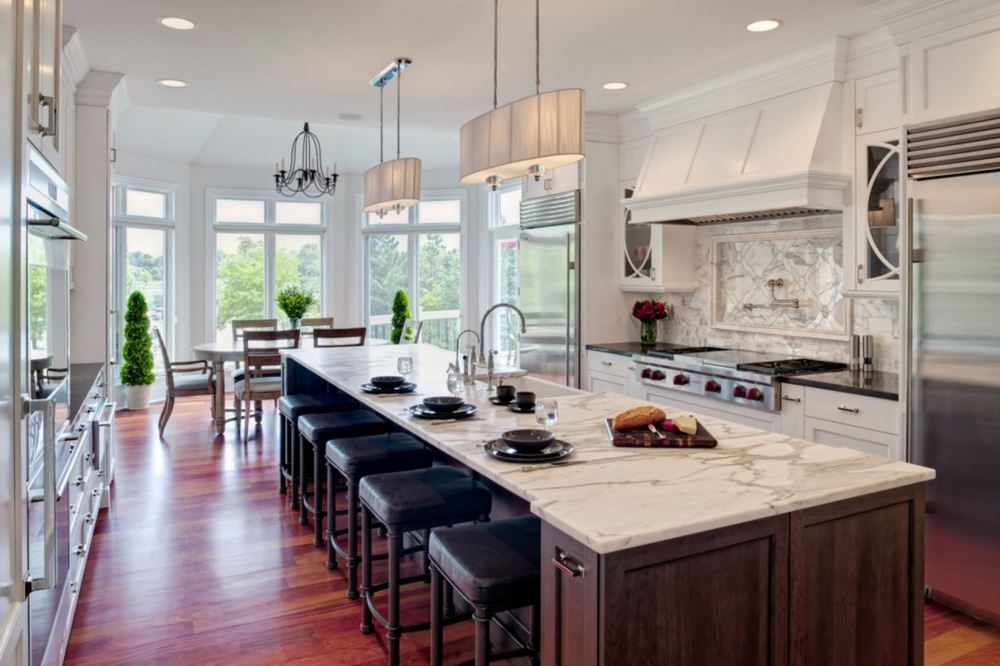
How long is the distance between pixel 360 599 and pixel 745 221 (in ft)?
11.2

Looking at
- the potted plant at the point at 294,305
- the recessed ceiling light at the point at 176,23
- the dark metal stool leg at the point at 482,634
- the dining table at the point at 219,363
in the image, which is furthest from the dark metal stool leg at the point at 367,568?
the potted plant at the point at 294,305

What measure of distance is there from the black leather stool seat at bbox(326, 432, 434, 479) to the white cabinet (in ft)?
8.67

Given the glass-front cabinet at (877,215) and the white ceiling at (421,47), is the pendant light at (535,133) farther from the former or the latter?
the glass-front cabinet at (877,215)

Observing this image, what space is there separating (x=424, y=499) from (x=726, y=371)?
2305 mm

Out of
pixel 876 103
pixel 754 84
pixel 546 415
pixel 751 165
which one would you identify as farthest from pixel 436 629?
pixel 754 84

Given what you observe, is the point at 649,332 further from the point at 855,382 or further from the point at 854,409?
the point at 854,409

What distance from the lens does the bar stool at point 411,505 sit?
2.41m

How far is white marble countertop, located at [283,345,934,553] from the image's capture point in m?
1.57

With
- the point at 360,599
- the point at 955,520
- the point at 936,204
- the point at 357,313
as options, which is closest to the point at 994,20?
the point at 936,204

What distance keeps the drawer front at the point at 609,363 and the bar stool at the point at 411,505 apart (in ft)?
8.47

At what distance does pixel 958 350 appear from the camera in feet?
9.46

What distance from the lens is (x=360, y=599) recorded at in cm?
310

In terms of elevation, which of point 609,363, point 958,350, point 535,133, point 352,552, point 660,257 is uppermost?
point 535,133

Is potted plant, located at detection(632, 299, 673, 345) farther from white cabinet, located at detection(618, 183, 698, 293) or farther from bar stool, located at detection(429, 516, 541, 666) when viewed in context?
bar stool, located at detection(429, 516, 541, 666)
